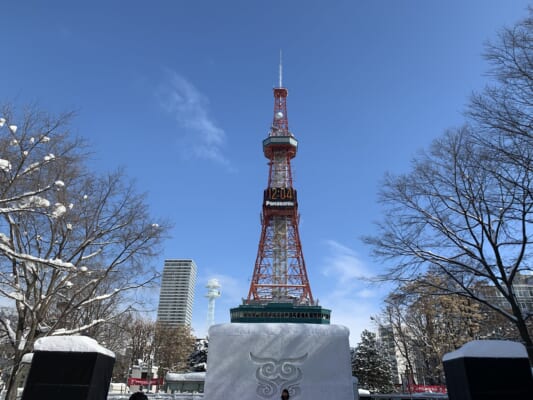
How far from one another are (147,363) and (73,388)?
43310 millimetres

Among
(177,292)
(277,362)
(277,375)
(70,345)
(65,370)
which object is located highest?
(177,292)

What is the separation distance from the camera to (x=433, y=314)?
957 inches

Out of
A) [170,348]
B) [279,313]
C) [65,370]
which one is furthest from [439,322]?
[170,348]

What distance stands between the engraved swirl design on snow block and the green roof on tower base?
121 feet

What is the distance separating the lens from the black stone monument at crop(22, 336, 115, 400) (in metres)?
3.61

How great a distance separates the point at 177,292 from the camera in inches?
7200

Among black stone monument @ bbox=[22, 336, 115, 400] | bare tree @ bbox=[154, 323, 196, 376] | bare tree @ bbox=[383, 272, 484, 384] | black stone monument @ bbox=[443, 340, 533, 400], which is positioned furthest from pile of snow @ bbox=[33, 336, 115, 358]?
bare tree @ bbox=[154, 323, 196, 376]

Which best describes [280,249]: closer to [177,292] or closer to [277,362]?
[277,362]

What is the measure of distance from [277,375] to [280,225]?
46614 mm

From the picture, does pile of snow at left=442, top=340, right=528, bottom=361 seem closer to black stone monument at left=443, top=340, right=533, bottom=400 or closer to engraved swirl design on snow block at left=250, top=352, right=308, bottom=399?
black stone monument at left=443, top=340, right=533, bottom=400

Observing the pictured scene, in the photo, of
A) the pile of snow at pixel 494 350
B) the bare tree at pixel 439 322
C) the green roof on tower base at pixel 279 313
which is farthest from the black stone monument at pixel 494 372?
the green roof on tower base at pixel 279 313

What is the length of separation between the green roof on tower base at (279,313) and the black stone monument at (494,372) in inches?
1663

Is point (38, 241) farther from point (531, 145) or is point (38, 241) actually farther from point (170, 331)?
point (170, 331)

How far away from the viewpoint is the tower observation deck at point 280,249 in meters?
44.5
